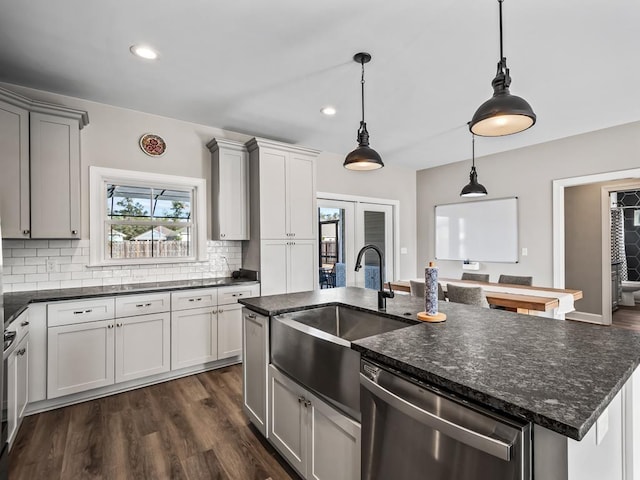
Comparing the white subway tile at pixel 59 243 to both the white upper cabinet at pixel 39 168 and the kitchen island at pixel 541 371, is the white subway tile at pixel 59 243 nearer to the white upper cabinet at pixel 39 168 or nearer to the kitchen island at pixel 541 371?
the white upper cabinet at pixel 39 168

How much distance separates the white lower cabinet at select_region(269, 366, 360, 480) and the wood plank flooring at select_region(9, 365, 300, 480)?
0.71 feet

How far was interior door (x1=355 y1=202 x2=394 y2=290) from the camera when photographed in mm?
5609

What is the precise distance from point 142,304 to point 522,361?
305 centimetres

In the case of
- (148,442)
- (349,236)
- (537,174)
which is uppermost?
(537,174)

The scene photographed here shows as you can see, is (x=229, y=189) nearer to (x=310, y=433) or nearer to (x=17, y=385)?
(x=17, y=385)

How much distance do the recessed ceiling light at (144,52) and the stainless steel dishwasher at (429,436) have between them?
261cm

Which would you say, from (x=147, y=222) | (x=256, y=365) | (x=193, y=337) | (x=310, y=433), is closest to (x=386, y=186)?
(x=147, y=222)

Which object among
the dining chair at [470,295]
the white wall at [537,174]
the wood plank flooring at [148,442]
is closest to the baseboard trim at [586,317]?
the white wall at [537,174]

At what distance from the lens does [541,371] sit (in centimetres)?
108

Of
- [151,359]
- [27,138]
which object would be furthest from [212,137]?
[151,359]

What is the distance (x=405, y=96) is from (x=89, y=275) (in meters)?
3.54

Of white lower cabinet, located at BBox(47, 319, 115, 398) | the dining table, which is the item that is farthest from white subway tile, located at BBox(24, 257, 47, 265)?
the dining table

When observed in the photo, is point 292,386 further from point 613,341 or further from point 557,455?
point 613,341

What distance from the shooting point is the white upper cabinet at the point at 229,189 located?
12.7 feet
